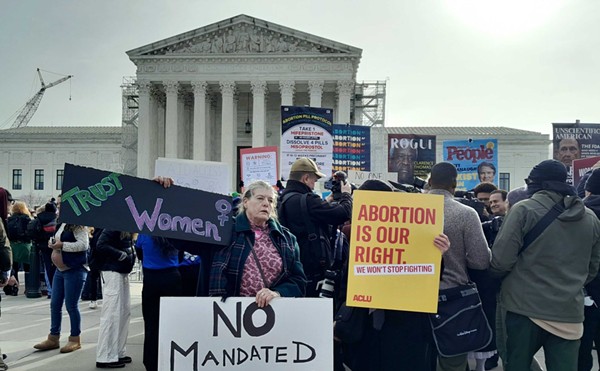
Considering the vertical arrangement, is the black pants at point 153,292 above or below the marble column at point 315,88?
below

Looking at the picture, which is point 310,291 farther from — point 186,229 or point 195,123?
point 195,123

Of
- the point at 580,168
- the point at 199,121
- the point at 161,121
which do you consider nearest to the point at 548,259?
the point at 580,168

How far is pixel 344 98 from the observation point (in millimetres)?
40969

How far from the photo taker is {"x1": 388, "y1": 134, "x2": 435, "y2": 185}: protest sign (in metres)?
12.8

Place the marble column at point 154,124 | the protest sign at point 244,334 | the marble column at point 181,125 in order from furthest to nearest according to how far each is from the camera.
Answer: the marble column at point 181,125, the marble column at point 154,124, the protest sign at point 244,334

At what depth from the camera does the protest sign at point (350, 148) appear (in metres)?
12.9

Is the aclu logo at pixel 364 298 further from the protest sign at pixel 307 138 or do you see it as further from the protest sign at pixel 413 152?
the protest sign at pixel 413 152

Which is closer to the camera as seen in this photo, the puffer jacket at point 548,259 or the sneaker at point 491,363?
the puffer jacket at point 548,259

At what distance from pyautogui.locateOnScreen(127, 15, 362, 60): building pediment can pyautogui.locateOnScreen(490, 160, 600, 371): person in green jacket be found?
129ft

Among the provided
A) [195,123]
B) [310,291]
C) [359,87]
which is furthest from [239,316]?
[359,87]

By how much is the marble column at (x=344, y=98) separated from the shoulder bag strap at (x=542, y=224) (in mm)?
37056

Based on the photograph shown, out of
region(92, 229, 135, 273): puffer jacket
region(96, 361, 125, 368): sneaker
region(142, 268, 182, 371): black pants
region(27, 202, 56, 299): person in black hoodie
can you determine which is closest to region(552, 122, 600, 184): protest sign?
region(142, 268, 182, 371): black pants

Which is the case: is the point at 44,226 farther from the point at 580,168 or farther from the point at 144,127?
the point at 144,127

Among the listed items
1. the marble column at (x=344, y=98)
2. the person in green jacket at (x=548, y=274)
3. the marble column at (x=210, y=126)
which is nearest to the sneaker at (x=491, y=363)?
the person in green jacket at (x=548, y=274)
